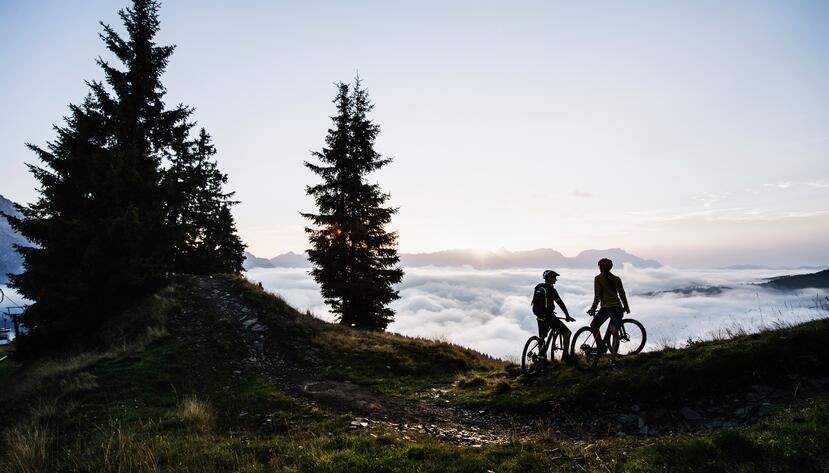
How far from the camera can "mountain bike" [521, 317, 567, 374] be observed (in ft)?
37.9

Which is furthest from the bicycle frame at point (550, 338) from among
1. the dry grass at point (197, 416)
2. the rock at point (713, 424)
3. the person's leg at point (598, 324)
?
the dry grass at point (197, 416)

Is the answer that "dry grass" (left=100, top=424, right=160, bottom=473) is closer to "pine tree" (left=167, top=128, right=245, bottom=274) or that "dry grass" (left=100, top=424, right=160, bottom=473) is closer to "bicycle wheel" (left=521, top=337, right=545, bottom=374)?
"bicycle wheel" (left=521, top=337, right=545, bottom=374)

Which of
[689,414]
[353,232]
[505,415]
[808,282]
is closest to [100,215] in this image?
[353,232]

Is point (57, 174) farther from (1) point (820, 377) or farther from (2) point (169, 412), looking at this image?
(1) point (820, 377)

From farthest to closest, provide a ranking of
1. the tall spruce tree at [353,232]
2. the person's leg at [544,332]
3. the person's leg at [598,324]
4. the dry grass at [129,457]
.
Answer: the tall spruce tree at [353,232]
the person's leg at [544,332]
the person's leg at [598,324]
the dry grass at [129,457]

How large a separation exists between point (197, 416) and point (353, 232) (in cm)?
1692

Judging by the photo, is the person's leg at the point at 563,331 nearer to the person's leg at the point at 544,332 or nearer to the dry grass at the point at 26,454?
the person's leg at the point at 544,332

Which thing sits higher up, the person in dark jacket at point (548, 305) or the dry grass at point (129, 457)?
the person in dark jacket at point (548, 305)

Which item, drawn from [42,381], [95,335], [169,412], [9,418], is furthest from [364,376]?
[95,335]

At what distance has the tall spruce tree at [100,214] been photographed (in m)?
17.5

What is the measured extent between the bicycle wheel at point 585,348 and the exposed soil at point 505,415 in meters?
2.06

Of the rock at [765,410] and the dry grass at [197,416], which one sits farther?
the dry grass at [197,416]

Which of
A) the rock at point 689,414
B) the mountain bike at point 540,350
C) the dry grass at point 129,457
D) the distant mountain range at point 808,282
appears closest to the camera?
the dry grass at point 129,457

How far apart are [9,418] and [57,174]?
1556cm
